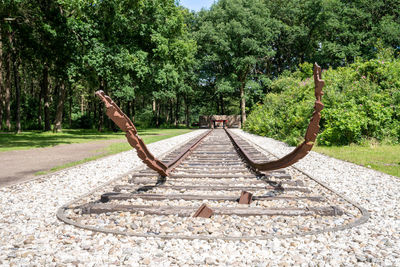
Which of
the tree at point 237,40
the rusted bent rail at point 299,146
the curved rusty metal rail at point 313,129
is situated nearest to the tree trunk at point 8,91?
the tree at point 237,40

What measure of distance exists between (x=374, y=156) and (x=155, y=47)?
723 inches

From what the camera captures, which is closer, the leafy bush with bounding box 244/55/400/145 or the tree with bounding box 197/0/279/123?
the leafy bush with bounding box 244/55/400/145

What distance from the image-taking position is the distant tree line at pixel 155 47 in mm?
17973

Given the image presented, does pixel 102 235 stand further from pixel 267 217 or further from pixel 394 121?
pixel 394 121

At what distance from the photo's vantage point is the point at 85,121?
39.0 metres

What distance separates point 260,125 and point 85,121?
27.0m

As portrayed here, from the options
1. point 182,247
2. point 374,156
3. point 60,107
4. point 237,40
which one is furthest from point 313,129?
point 237,40

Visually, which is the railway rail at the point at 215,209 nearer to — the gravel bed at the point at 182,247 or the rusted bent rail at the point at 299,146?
the rusted bent rail at the point at 299,146

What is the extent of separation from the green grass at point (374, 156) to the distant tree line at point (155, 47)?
14209 mm

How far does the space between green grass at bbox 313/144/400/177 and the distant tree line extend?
14209mm

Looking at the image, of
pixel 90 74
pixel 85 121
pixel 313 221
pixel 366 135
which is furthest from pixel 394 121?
pixel 85 121

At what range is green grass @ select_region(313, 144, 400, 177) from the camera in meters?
7.04

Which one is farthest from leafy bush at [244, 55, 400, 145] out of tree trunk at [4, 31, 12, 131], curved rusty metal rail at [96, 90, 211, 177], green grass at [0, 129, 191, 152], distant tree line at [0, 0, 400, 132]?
tree trunk at [4, 31, 12, 131]

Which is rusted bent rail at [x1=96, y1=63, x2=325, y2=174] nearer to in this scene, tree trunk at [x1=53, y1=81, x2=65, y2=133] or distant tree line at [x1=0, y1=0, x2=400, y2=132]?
distant tree line at [x1=0, y1=0, x2=400, y2=132]
